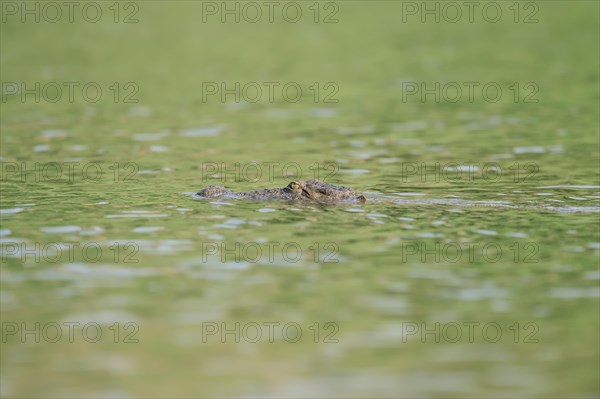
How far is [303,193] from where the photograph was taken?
2834cm

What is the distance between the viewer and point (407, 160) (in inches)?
1427

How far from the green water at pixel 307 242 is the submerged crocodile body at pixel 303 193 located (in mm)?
526

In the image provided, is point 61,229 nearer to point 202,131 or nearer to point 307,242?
point 307,242

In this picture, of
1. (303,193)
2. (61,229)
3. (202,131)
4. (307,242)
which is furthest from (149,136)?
(307,242)

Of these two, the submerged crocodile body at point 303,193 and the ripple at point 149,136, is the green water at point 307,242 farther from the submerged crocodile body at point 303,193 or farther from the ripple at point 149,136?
the submerged crocodile body at point 303,193

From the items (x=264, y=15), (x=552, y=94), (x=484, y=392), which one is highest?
(x=264, y=15)

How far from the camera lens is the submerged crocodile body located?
92.1 ft

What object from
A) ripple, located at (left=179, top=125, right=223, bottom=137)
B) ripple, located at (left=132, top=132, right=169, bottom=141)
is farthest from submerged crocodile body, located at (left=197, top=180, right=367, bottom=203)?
ripple, located at (left=179, top=125, right=223, bottom=137)

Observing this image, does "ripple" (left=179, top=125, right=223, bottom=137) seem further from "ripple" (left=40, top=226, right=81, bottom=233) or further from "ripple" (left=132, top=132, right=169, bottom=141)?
"ripple" (left=40, top=226, right=81, bottom=233)

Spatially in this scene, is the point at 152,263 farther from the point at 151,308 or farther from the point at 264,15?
the point at 264,15

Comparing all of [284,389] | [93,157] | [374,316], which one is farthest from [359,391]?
[93,157]

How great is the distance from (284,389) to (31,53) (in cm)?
5723

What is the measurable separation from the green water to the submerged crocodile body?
1.73 ft

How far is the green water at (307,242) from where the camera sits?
16.6 meters
